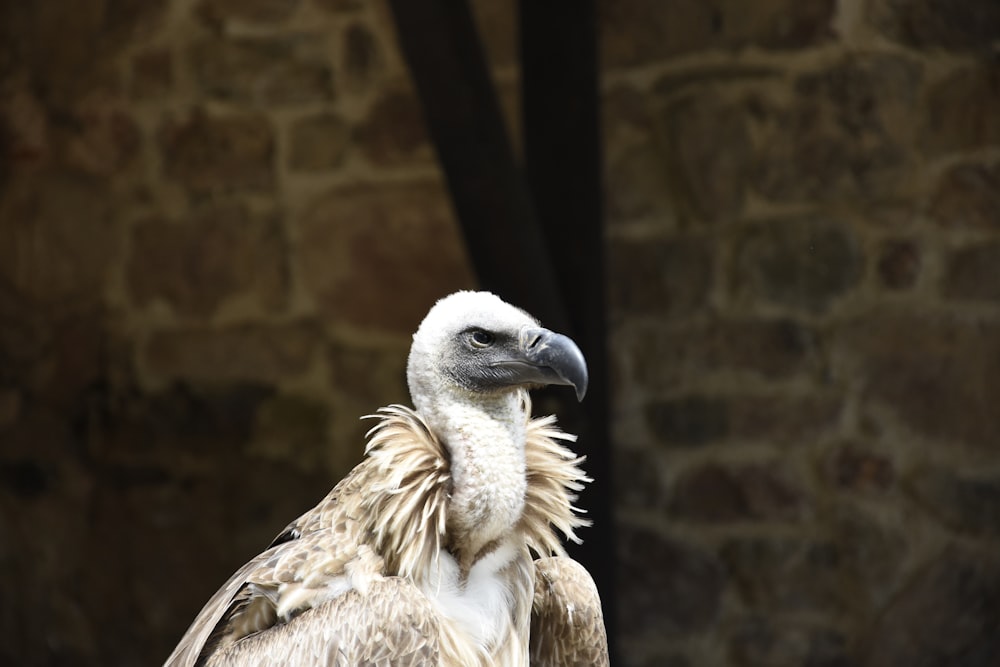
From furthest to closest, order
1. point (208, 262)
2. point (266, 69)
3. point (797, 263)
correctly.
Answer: point (208, 262)
point (266, 69)
point (797, 263)

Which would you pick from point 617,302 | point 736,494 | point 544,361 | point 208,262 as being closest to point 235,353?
point 208,262

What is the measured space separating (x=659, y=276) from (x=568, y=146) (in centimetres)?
62

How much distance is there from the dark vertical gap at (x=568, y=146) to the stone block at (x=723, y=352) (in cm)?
46

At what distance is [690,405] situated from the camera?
12.2 ft

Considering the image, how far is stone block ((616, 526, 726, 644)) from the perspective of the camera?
377 cm

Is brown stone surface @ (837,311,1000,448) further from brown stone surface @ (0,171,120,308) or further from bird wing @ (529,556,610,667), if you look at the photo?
brown stone surface @ (0,171,120,308)

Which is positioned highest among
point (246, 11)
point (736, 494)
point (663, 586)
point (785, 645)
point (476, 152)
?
point (246, 11)

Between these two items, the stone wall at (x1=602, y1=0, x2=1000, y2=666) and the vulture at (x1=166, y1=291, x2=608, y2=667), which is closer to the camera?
the vulture at (x1=166, y1=291, x2=608, y2=667)

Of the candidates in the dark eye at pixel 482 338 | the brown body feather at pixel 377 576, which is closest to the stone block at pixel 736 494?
the brown body feather at pixel 377 576

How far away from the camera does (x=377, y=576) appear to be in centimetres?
187

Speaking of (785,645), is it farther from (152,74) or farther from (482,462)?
(152,74)

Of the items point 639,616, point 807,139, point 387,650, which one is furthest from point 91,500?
point 387,650

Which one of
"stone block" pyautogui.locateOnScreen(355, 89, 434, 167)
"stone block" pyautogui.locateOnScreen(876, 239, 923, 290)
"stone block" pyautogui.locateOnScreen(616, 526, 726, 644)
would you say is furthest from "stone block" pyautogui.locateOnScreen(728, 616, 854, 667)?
"stone block" pyautogui.locateOnScreen(355, 89, 434, 167)

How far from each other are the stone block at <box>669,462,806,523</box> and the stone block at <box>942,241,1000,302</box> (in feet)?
2.27
